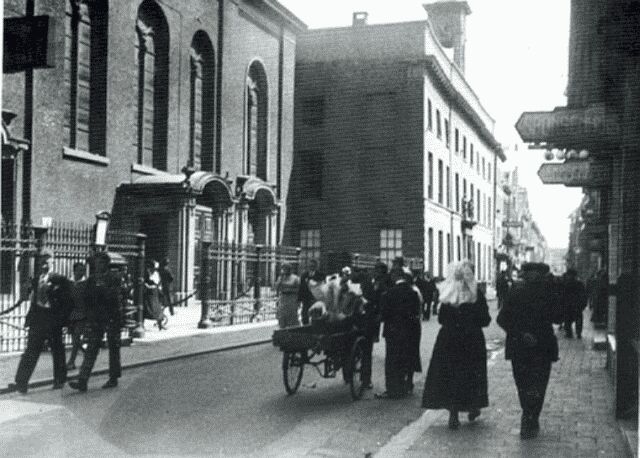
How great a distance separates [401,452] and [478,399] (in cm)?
167

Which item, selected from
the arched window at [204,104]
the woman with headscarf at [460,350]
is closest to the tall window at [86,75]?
the arched window at [204,104]

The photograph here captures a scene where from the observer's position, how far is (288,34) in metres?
35.1

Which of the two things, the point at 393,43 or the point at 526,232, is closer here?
the point at 393,43

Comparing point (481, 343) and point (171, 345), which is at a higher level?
point (481, 343)

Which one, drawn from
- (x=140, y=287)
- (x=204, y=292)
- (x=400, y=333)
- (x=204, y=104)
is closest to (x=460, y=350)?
(x=400, y=333)

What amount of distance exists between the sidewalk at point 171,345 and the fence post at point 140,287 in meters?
0.22

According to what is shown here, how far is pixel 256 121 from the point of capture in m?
33.8

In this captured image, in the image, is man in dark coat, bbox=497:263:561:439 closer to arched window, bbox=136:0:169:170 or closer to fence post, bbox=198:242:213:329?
fence post, bbox=198:242:213:329

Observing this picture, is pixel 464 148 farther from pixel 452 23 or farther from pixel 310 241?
pixel 310 241

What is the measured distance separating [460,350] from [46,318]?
205 inches

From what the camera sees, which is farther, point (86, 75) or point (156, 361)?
point (86, 75)

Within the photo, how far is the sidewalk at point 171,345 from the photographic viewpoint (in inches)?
467

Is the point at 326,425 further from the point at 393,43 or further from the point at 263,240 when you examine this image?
the point at 393,43

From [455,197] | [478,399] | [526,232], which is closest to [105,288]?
[478,399]
